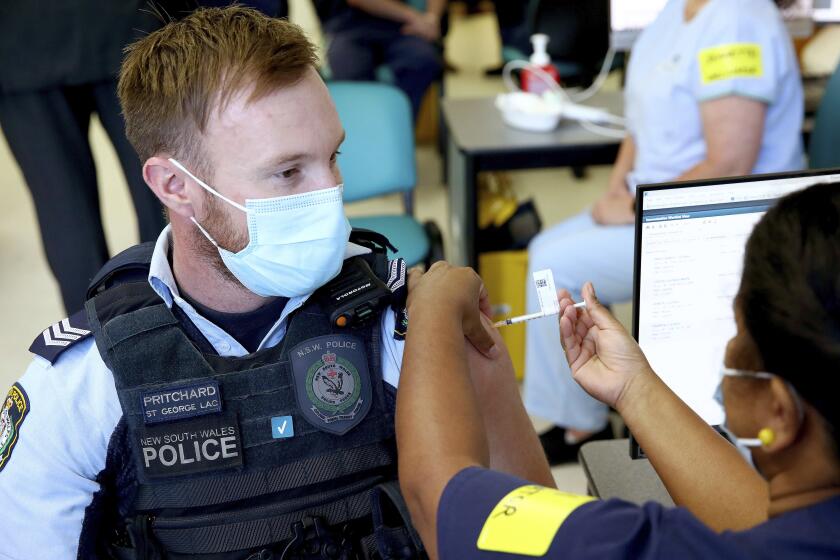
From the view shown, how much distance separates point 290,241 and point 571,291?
1.27 meters

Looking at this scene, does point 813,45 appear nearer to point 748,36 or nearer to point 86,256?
point 748,36

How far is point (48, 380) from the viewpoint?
1.15 m

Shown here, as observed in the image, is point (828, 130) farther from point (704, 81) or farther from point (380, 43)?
point (380, 43)

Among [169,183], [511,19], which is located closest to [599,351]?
[169,183]

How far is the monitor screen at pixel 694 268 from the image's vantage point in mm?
1205

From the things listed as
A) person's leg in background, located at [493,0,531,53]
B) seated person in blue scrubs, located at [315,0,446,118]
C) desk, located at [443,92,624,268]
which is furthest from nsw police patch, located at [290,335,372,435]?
person's leg in background, located at [493,0,531,53]

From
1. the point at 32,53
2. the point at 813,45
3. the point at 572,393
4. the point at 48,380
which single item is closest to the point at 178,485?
the point at 48,380

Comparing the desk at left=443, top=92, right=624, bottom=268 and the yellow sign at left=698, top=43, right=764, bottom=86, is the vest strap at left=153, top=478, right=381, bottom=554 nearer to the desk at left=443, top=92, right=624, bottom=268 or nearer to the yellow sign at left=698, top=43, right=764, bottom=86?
the yellow sign at left=698, top=43, right=764, bottom=86

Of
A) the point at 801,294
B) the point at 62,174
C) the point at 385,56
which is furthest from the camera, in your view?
the point at 385,56

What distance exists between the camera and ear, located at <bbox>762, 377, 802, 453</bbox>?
77 cm

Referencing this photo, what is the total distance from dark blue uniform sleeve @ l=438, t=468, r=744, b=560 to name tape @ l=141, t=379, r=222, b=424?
0.41 meters

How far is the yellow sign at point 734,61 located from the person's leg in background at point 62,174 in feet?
5.53

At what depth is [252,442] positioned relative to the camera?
1.17m

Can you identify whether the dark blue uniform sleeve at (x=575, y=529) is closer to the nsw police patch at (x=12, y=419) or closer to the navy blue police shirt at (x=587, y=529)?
the navy blue police shirt at (x=587, y=529)
